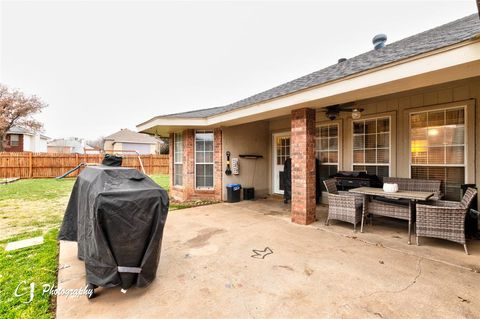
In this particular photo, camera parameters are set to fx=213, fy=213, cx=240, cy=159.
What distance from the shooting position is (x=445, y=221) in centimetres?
332

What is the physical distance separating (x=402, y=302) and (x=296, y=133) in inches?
137

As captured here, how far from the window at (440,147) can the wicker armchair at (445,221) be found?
159cm

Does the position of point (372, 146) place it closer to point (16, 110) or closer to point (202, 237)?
point (202, 237)

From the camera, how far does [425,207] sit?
3.43 metres

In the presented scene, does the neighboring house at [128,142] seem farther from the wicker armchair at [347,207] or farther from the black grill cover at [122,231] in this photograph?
the black grill cover at [122,231]

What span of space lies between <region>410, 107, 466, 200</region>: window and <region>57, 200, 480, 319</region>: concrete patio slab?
1.89m

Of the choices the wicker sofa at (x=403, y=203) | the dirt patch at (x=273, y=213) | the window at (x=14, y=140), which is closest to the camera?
the wicker sofa at (x=403, y=203)

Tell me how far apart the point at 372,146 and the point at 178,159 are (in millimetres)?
6703

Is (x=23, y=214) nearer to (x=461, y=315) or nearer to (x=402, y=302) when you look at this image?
(x=402, y=302)

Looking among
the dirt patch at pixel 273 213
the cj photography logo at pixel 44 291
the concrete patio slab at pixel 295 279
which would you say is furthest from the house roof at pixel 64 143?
the cj photography logo at pixel 44 291

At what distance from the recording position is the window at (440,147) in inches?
183

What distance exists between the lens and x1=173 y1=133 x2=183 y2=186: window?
8.41 metres

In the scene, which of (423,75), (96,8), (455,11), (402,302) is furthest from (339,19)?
(402,302)

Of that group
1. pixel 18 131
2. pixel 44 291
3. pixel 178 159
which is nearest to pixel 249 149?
pixel 178 159
